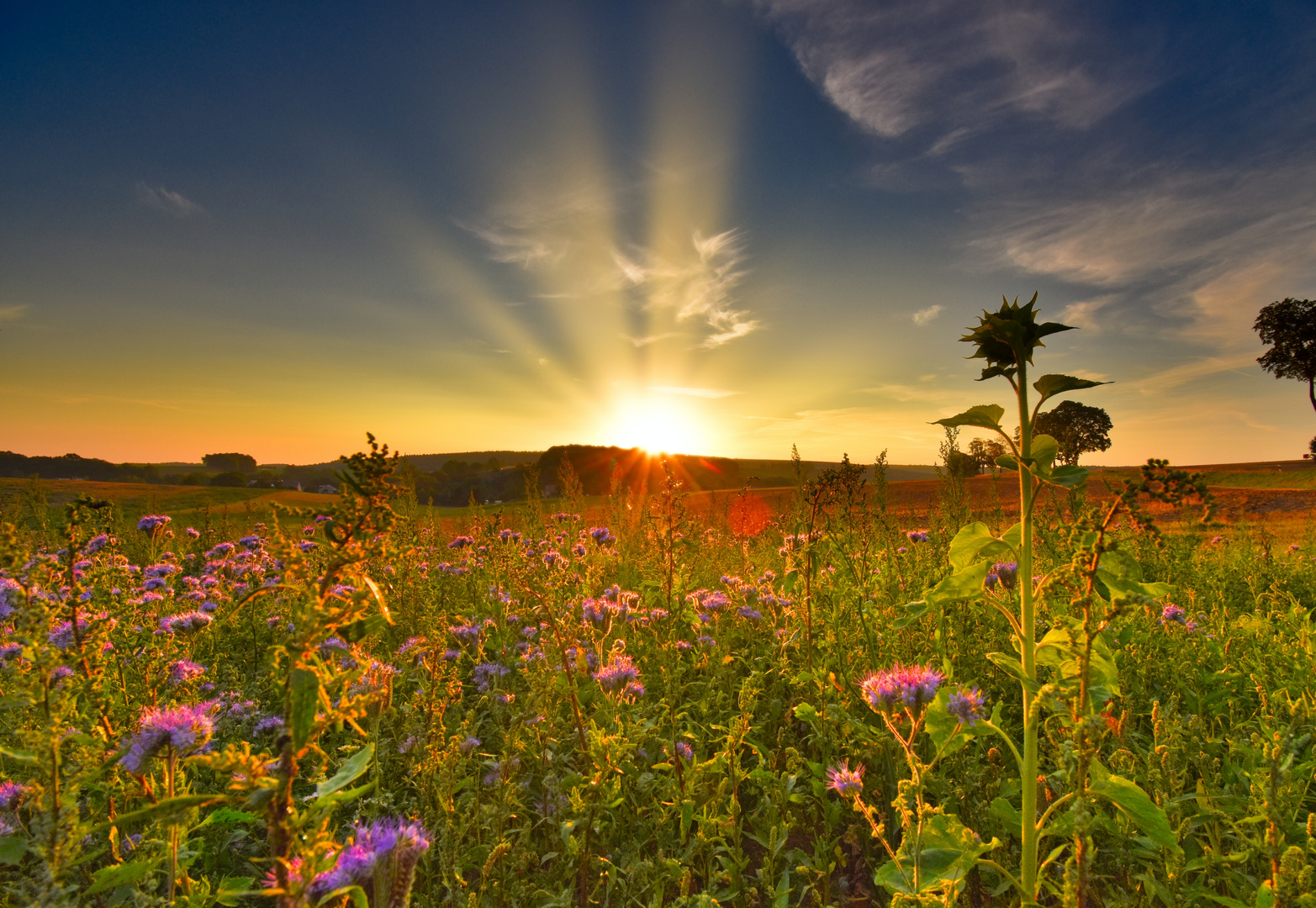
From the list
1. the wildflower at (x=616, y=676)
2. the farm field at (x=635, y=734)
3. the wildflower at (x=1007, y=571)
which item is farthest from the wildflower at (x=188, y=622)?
the wildflower at (x=1007, y=571)

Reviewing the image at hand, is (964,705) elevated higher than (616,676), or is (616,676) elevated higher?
(964,705)

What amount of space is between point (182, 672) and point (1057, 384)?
4101mm

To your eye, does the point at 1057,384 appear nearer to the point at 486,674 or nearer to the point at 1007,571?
the point at 1007,571

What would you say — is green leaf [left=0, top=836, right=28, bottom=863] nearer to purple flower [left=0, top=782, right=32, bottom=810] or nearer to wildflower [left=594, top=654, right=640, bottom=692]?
purple flower [left=0, top=782, right=32, bottom=810]

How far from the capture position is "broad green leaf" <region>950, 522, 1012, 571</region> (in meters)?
1.69

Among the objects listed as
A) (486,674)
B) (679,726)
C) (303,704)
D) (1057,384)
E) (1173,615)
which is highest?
(1057,384)

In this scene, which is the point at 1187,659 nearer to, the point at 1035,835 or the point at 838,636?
the point at 838,636

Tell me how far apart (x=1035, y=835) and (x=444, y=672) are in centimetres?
276

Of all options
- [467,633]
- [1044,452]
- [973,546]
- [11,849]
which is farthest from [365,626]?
[467,633]

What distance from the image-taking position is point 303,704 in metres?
0.90

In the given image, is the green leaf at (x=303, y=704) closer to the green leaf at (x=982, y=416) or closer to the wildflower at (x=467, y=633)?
the green leaf at (x=982, y=416)

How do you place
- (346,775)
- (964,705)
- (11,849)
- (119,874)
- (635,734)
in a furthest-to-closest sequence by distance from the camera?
(635,734) < (964,705) < (11,849) < (119,874) < (346,775)

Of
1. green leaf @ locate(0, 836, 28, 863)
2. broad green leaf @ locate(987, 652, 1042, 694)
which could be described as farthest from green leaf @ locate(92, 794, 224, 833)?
broad green leaf @ locate(987, 652, 1042, 694)

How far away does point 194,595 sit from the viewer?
4977 millimetres
